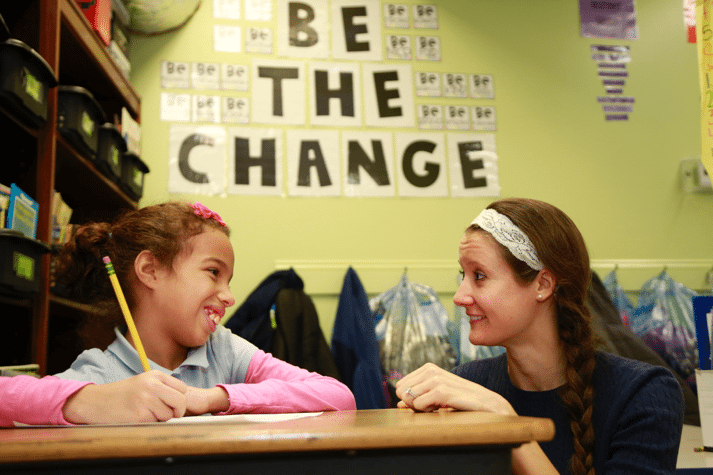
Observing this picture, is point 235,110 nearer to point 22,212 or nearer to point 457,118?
point 457,118

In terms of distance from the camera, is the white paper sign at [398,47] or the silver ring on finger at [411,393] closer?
the silver ring on finger at [411,393]

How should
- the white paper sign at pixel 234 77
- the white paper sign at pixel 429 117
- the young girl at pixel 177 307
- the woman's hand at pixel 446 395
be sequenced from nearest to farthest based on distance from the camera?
the woman's hand at pixel 446 395, the young girl at pixel 177 307, the white paper sign at pixel 234 77, the white paper sign at pixel 429 117

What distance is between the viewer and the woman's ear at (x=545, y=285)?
1286 mm

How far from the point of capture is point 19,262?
136cm

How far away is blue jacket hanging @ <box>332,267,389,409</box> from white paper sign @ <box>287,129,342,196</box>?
41cm

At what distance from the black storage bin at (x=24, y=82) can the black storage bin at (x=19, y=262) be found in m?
0.33

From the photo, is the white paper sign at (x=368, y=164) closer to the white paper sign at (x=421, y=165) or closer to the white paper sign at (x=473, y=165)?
the white paper sign at (x=421, y=165)

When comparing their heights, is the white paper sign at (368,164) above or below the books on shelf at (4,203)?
above

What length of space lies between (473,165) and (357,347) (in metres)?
1.07

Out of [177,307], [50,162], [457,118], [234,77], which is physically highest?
[234,77]

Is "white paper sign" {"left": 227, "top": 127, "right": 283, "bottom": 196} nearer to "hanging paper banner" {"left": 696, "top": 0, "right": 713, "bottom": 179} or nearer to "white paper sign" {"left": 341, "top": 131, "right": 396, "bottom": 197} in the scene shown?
"white paper sign" {"left": 341, "top": 131, "right": 396, "bottom": 197}

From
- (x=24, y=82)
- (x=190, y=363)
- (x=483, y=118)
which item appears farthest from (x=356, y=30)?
(x=190, y=363)

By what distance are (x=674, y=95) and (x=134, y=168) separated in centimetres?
267

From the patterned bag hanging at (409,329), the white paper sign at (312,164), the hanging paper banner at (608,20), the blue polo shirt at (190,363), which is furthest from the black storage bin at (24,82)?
the hanging paper banner at (608,20)
